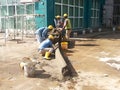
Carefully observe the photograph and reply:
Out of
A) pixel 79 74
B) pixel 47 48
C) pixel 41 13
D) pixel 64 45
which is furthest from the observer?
pixel 41 13

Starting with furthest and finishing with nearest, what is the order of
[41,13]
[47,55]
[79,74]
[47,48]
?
[41,13] < [47,48] < [47,55] < [79,74]

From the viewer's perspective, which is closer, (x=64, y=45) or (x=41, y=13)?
(x=64, y=45)

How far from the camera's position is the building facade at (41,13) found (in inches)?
777

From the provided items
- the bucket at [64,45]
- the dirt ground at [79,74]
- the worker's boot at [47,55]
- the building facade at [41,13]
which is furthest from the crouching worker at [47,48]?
the building facade at [41,13]

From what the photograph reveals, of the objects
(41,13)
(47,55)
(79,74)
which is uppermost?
(41,13)

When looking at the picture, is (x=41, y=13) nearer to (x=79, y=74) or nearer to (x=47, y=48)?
(x=47, y=48)

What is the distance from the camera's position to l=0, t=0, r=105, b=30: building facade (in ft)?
64.7

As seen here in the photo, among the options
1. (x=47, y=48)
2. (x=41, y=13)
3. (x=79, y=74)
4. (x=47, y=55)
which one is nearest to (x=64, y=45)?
(x=47, y=48)

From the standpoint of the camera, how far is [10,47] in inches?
598

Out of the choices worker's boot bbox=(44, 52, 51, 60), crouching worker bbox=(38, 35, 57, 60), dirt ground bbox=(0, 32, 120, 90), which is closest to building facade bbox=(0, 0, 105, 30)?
dirt ground bbox=(0, 32, 120, 90)

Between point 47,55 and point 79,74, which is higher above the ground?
point 47,55

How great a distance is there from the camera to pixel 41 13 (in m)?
19.8

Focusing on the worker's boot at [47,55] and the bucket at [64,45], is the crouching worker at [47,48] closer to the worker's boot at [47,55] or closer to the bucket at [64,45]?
the worker's boot at [47,55]

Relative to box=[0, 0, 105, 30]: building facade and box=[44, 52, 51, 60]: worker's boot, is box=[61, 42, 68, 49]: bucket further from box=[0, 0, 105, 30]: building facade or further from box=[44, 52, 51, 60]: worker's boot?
box=[0, 0, 105, 30]: building facade
